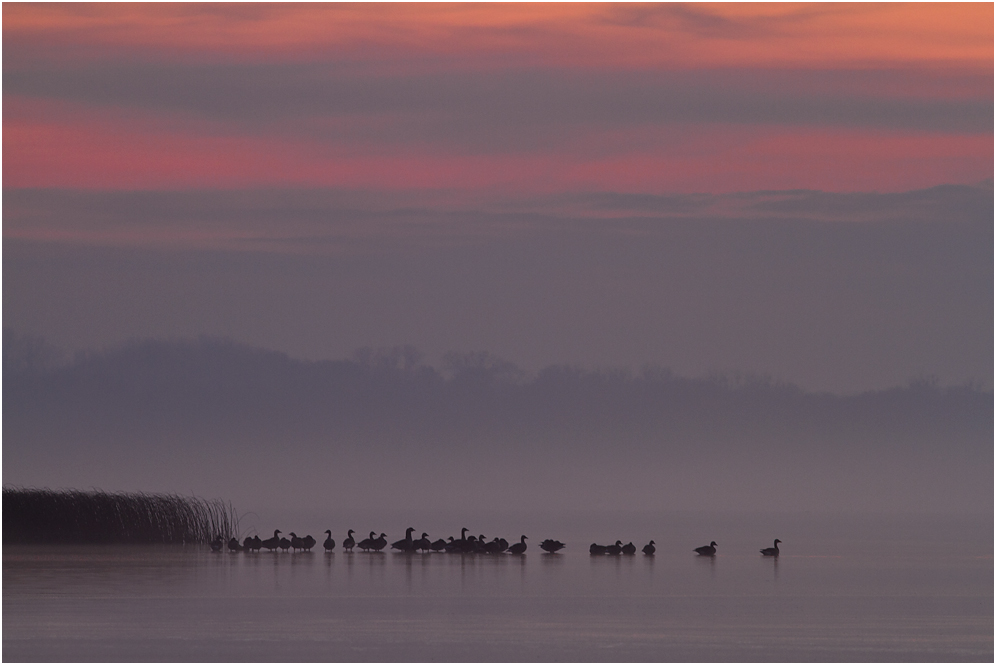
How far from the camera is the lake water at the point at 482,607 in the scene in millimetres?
23000

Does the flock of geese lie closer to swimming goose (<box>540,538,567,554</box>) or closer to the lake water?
swimming goose (<box>540,538,567,554</box>)

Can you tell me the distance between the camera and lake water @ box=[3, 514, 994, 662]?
75.5 feet

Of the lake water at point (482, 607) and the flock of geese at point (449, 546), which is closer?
the lake water at point (482, 607)

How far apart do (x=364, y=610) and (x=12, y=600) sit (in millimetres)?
5282

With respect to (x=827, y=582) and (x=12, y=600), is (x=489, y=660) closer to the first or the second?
(x=12, y=600)

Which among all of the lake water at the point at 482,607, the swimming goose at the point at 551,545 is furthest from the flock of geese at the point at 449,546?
the lake water at the point at 482,607

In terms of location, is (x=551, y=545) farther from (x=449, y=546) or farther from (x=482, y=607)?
(x=482, y=607)

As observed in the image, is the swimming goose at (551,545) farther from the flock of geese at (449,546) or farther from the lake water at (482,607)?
the lake water at (482,607)

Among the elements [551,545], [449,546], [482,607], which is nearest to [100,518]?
[449,546]

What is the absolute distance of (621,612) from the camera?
2748 cm

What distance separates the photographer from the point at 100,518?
3800 centimetres

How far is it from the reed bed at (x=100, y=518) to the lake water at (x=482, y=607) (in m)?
0.69

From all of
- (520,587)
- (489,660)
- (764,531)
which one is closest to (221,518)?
(520,587)

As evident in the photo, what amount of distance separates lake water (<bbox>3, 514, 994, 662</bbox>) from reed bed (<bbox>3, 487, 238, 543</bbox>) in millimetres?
688
